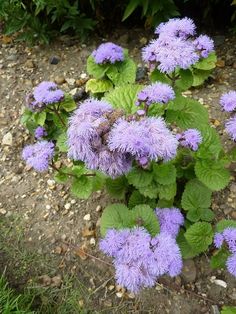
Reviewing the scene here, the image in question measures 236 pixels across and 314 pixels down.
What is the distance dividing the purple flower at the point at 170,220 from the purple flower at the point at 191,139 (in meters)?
0.37

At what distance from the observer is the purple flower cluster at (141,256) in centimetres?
208

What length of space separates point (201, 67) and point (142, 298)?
145cm

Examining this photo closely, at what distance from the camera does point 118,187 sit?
101 inches

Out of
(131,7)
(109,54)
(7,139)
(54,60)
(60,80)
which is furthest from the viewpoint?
(54,60)

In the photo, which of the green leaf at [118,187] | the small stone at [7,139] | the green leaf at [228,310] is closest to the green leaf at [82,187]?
the green leaf at [118,187]

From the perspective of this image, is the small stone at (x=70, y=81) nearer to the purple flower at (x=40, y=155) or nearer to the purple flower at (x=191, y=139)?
the purple flower at (x=40, y=155)

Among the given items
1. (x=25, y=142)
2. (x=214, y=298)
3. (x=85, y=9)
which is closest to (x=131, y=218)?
(x=214, y=298)

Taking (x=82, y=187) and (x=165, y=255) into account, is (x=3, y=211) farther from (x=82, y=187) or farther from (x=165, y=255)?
(x=165, y=255)

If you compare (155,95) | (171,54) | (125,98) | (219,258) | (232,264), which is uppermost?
(171,54)

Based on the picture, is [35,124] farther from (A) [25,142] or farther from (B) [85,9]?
(B) [85,9]

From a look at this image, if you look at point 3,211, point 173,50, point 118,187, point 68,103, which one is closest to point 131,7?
point 68,103

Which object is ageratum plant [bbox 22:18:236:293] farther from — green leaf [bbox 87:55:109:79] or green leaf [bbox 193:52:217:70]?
green leaf [bbox 193:52:217:70]

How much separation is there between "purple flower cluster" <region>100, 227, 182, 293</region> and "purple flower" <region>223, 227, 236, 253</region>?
0.28 m

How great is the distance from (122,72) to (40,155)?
0.82 m
